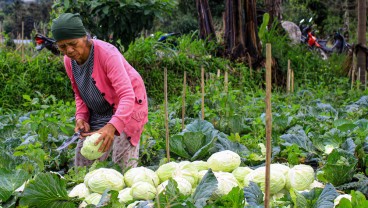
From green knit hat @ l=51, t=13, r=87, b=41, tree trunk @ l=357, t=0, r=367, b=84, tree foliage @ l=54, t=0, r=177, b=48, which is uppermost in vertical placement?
green knit hat @ l=51, t=13, r=87, b=41

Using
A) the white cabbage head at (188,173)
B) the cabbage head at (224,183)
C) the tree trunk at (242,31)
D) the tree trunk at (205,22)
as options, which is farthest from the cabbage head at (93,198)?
the tree trunk at (205,22)

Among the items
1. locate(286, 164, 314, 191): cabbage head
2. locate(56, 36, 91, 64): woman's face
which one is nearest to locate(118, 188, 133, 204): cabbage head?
locate(286, 164, 314, 191): cabbage head

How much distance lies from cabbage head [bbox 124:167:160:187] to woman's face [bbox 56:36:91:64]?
0.82m

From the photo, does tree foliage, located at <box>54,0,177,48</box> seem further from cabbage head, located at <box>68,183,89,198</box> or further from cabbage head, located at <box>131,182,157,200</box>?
cabbage head, located at <box>131,182,157,200</box>

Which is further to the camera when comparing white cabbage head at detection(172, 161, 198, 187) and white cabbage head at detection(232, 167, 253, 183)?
white cabbage head at detection(232, 167, 253, 183)

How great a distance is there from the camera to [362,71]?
9680 millimetres

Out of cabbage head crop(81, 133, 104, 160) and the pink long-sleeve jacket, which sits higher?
the pink long-sleeve jacket

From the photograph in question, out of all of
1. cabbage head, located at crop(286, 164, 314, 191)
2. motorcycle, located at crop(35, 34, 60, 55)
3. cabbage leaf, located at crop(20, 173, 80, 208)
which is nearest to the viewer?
cabbage leaf, located at crop(20, 173, 80, 208)

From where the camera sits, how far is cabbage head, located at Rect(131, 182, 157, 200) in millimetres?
2523

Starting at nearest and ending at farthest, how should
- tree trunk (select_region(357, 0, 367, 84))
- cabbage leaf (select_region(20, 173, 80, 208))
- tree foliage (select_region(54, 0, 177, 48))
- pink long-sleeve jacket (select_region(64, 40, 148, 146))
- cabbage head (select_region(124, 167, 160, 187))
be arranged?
cabbage leaf (select_region(20, 173, 80, 208))
cabbage head (select_region(124, 167, 160, 187))
pink long-sleeve jacket (select_region(64, 40, 148, 146))
tree foliage (select_region(54, 0, 177, 48))
tree trunk (select_region(357, 0, 367, 84))

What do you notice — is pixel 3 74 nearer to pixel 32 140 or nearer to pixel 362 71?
pixel 32 140

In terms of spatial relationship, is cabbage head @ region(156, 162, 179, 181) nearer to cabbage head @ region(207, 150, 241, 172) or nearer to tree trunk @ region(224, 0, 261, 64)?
cabbage head @ region(207, 150, 241, 172)

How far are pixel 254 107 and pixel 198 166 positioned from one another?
10.4 feet

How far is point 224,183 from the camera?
2625mm
